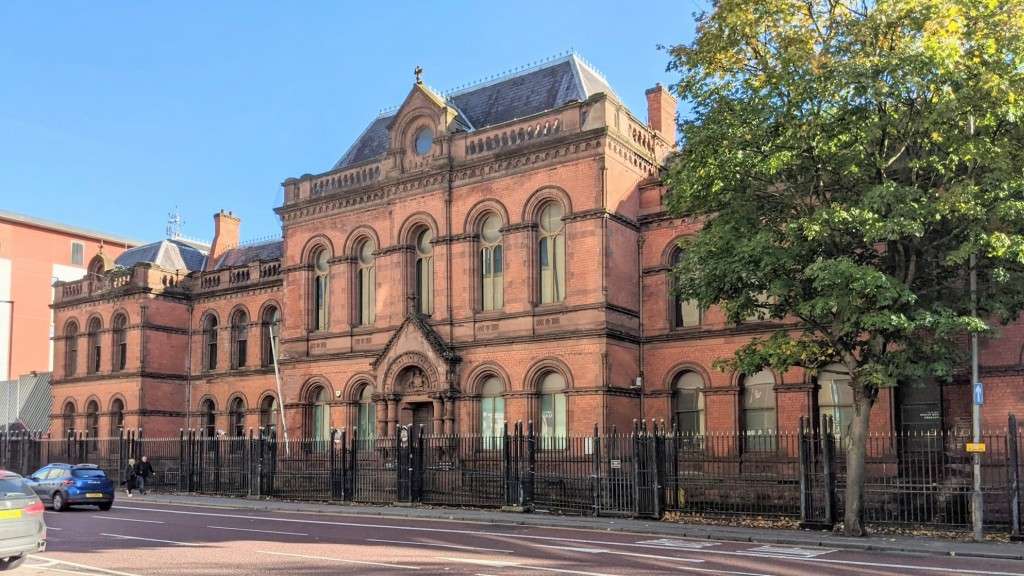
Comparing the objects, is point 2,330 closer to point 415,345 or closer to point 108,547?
point 415,345

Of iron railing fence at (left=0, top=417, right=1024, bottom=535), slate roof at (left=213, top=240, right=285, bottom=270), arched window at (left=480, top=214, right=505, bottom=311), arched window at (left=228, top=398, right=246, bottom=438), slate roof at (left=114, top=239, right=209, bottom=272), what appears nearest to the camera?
iron railing fence at (left=0, top=417, right=1024, bottom=535)

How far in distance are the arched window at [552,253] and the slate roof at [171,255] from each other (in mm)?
22844

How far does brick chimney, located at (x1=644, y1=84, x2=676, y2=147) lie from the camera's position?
111 ft

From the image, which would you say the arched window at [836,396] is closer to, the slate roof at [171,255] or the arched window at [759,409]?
the arched window at [759,409]

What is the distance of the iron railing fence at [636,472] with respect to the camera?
2166 cm

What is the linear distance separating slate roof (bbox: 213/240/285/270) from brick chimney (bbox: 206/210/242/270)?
0.63 metres

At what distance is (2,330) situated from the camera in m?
65.1

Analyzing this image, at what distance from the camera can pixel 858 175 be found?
1944 centimetres

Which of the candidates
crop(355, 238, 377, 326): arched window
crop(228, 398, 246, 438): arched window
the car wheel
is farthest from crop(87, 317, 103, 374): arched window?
the car wheel

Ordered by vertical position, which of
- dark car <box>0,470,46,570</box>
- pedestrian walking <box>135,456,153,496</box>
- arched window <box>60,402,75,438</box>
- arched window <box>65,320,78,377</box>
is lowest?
pedestrian walking <box>135,456,153,496</box>

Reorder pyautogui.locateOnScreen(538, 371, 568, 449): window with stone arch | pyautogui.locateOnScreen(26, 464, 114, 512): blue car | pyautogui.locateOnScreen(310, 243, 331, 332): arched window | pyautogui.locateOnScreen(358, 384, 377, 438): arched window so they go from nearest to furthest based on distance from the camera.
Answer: pyautogui.locateOnScreen(26, 464, 114, 512): blue car, pyautogui.locateOnScreen(538, 371, 568, 449): window with stone arch, pyautogui.locateOnScreen(358, 384, 377, 438): arched window, pyautogui.locateOnScreen(310, 243, 331, 332): arched window

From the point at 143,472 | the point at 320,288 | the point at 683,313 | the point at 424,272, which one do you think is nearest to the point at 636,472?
the point at 683,313

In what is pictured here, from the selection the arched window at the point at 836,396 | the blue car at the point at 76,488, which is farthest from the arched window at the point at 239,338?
the arched window at the point at 836,396

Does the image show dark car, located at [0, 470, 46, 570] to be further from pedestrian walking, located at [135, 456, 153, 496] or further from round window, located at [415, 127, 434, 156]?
pedestrian walking, located at [135, 456, 153, 496]
